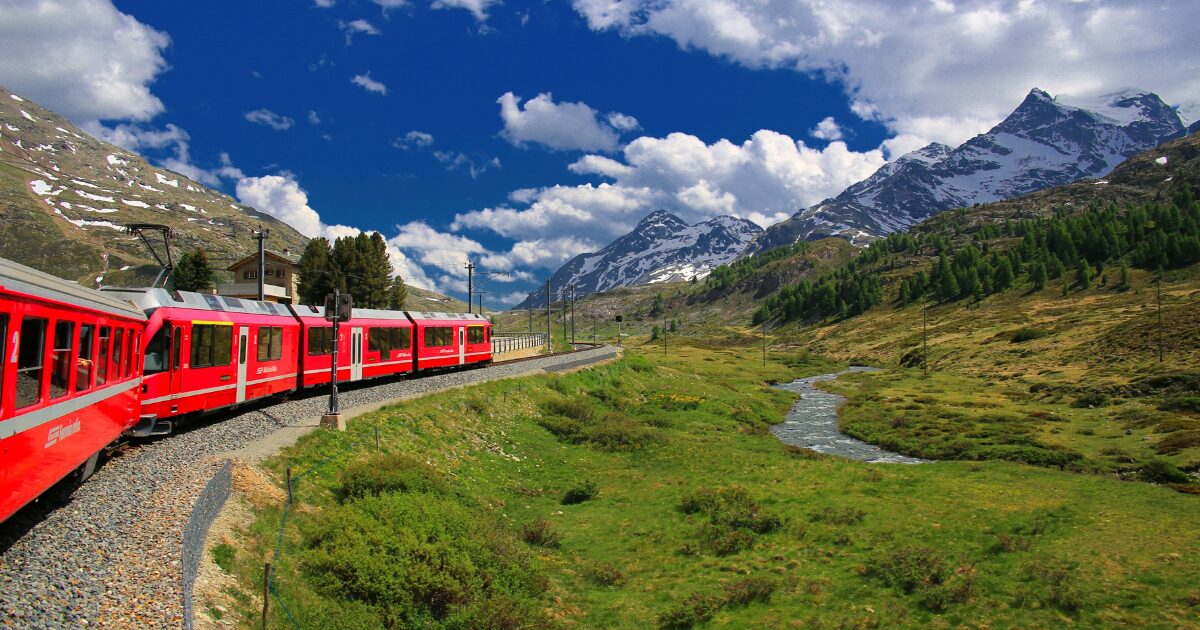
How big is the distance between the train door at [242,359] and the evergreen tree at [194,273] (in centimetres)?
5668

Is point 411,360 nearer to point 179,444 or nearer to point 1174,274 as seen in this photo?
point 179,444

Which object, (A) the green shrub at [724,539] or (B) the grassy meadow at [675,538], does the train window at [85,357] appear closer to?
(B) the grassy meadow at [675,538]

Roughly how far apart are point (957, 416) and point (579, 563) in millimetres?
43649

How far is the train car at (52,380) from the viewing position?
9022mm

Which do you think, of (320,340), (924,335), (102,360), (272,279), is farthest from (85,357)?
(924,335)

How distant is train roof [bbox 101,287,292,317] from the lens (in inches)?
778

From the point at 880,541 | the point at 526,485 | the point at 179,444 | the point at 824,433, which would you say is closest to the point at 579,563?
the point at 526,485

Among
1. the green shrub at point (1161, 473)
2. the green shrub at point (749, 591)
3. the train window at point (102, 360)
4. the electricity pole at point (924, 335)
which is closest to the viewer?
the train window at point (102, 360)

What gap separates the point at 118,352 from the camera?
15.5m

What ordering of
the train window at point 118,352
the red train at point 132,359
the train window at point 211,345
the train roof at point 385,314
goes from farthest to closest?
the train roof at point 385,314 → the train window at point 211,345 → the train window at point 118,352 → the red train at point 132,359

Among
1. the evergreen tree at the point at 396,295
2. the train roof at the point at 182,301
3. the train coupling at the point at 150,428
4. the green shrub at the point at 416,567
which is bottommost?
the green shrub at the point at 416,567

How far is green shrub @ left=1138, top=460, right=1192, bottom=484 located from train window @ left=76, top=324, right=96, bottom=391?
41553 mm

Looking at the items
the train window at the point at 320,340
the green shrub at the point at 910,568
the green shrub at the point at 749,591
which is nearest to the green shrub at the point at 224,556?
the green shrub at the point at 749,591

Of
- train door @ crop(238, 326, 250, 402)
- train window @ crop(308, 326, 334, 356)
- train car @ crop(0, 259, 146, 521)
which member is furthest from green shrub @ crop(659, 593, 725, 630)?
train window @ crop(308, 326, 334, 356)
